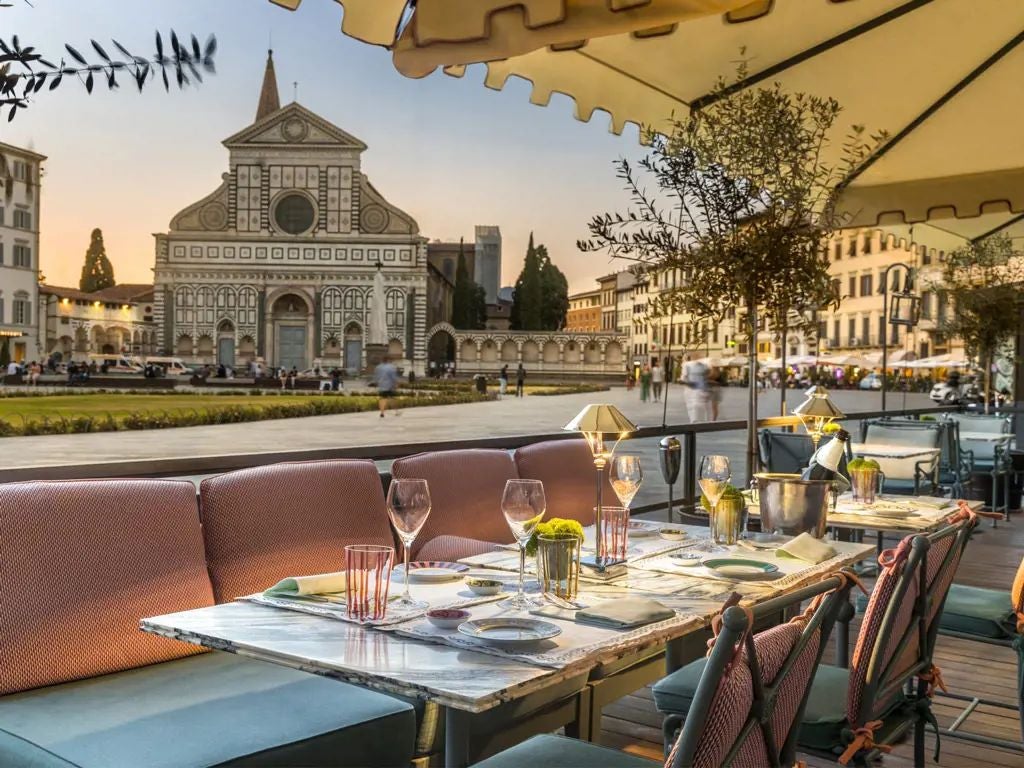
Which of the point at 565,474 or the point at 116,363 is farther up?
the point at 116,363

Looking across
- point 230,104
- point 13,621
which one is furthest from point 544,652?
point 230,104

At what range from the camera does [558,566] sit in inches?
91.4

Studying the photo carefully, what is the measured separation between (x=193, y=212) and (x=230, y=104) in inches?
380

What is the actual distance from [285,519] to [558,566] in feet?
4.18

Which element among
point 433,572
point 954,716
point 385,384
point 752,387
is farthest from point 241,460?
point 385,384

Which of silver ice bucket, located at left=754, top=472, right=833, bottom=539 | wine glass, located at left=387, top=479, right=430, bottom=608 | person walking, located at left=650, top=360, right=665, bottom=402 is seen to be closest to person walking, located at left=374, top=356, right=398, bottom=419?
person walking, located at left=650, top=360, right=665, bottom=402

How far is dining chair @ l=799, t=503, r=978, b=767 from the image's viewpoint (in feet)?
7.16

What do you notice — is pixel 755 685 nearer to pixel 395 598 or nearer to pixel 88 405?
pixel 395 598

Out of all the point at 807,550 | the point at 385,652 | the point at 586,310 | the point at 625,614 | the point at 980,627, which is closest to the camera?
the point at 385,652

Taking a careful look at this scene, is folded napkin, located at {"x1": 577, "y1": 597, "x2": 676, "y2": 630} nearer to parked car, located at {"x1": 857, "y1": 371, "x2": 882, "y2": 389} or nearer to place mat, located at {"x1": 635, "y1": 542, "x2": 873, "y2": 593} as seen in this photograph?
place mat, located at {"x1": 635, "y1": 542, "x2": 873, "y2": 593}

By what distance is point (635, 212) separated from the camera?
16.7 feet

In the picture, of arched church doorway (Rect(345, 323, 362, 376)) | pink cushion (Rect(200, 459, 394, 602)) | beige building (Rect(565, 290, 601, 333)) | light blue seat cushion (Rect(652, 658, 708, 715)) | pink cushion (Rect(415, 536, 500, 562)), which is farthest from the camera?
beige building (Rect(565, 290, 601, 333))

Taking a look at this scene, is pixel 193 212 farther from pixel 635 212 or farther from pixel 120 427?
pixel 635 212

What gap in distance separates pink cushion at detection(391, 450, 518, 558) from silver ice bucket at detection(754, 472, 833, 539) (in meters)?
1.18
